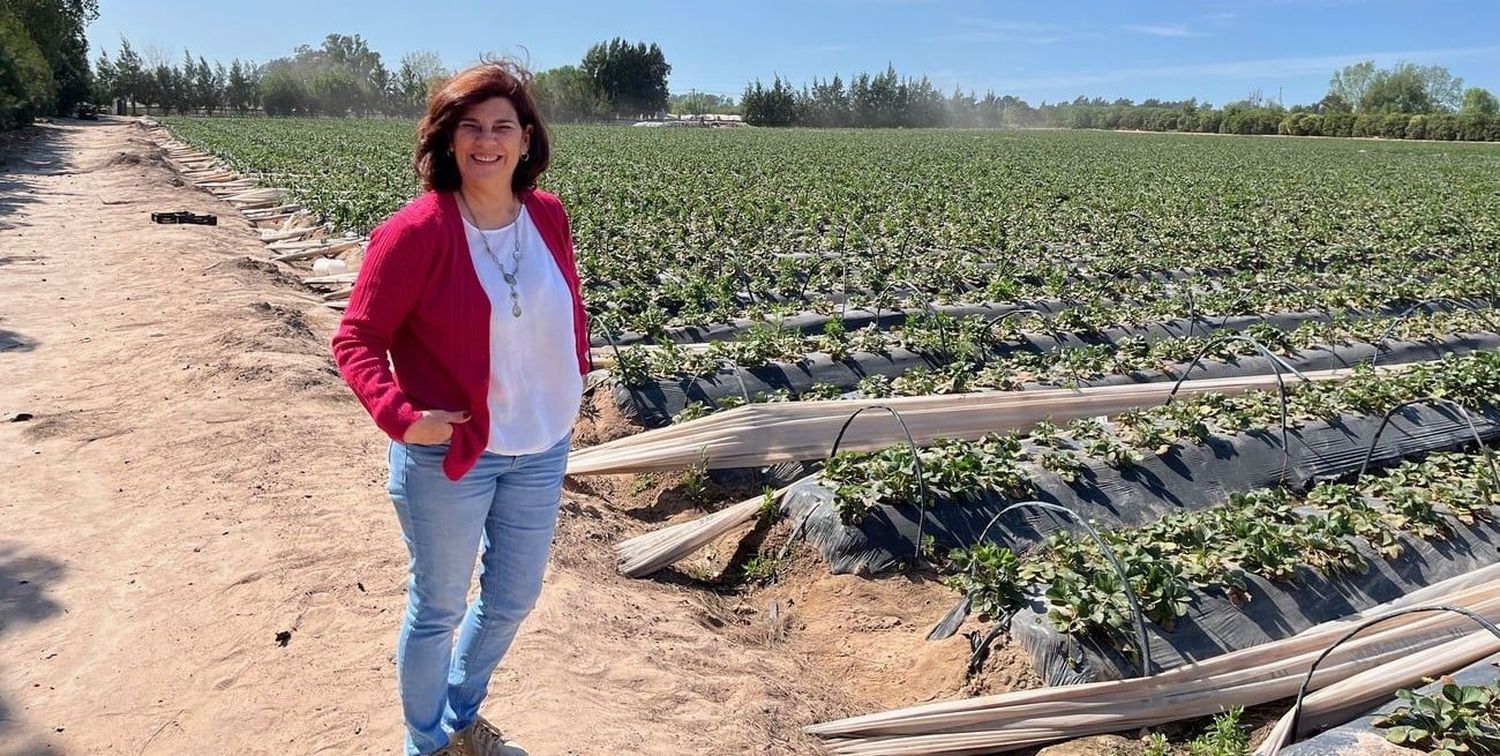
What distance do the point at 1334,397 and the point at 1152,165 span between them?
85.0ft

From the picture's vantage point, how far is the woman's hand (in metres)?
2.18

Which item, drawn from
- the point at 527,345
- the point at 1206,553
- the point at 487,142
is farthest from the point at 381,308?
the point at 1206,553

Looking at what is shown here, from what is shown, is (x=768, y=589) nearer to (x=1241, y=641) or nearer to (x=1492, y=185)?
(x=1241, y=641)

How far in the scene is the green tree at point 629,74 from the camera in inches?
3452

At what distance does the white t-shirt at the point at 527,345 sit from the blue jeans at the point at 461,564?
0.08 meters

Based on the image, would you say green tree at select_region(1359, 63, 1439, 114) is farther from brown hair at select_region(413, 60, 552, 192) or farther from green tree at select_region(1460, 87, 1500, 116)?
brown hair at select_region(413, 60, 552, 192)

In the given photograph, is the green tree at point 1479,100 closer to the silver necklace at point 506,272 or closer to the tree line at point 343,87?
the tree line at point 343,87

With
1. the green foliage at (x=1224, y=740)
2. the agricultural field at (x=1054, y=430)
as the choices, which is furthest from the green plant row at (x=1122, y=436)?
the green foliage at (x=1224, y=740)

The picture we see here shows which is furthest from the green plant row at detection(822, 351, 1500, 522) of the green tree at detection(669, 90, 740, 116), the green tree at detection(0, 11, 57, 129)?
the green tree at detection(669, 90, 740, 116)

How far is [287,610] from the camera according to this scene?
376 centimetres

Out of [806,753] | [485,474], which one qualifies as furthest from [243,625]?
[806,753]

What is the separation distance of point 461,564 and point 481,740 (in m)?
0.68

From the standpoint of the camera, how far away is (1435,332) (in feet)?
27.3

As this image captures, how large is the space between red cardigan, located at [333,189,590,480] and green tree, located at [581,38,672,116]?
88902mm
